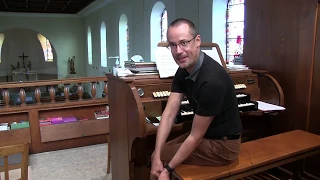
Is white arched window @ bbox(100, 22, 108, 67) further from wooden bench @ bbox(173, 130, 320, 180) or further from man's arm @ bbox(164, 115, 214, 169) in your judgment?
man's arm @ bbox(164, 115, 214, 169)

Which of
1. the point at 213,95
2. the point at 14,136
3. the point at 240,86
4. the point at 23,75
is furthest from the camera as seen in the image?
the point at 23,75

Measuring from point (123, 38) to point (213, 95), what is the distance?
758 cm

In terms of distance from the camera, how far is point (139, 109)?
1.95m

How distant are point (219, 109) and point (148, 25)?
17.8 ft

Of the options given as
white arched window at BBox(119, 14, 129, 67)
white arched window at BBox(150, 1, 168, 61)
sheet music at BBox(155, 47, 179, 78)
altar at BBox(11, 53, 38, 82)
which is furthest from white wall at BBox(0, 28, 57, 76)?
sheet music at BBox(155, 47, 179, 78)

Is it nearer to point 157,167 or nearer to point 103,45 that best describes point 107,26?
point 103,45

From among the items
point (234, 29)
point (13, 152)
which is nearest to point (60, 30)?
point (234, 29)

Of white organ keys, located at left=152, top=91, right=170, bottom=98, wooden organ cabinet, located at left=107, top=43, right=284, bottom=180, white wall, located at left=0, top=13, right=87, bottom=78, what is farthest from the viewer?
white wall, located at left=0, top=13, right=87, bottom=78

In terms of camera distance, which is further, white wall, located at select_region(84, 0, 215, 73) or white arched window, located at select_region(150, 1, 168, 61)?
white arched window, located at select_region(150, 1, 168, 61)

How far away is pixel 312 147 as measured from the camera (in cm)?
206

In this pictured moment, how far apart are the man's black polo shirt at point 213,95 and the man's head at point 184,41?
51 millimetres

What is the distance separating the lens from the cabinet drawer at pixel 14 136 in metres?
3.48

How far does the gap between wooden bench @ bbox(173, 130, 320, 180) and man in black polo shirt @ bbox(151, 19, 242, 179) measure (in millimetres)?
58

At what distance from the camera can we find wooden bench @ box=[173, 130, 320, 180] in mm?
1640
